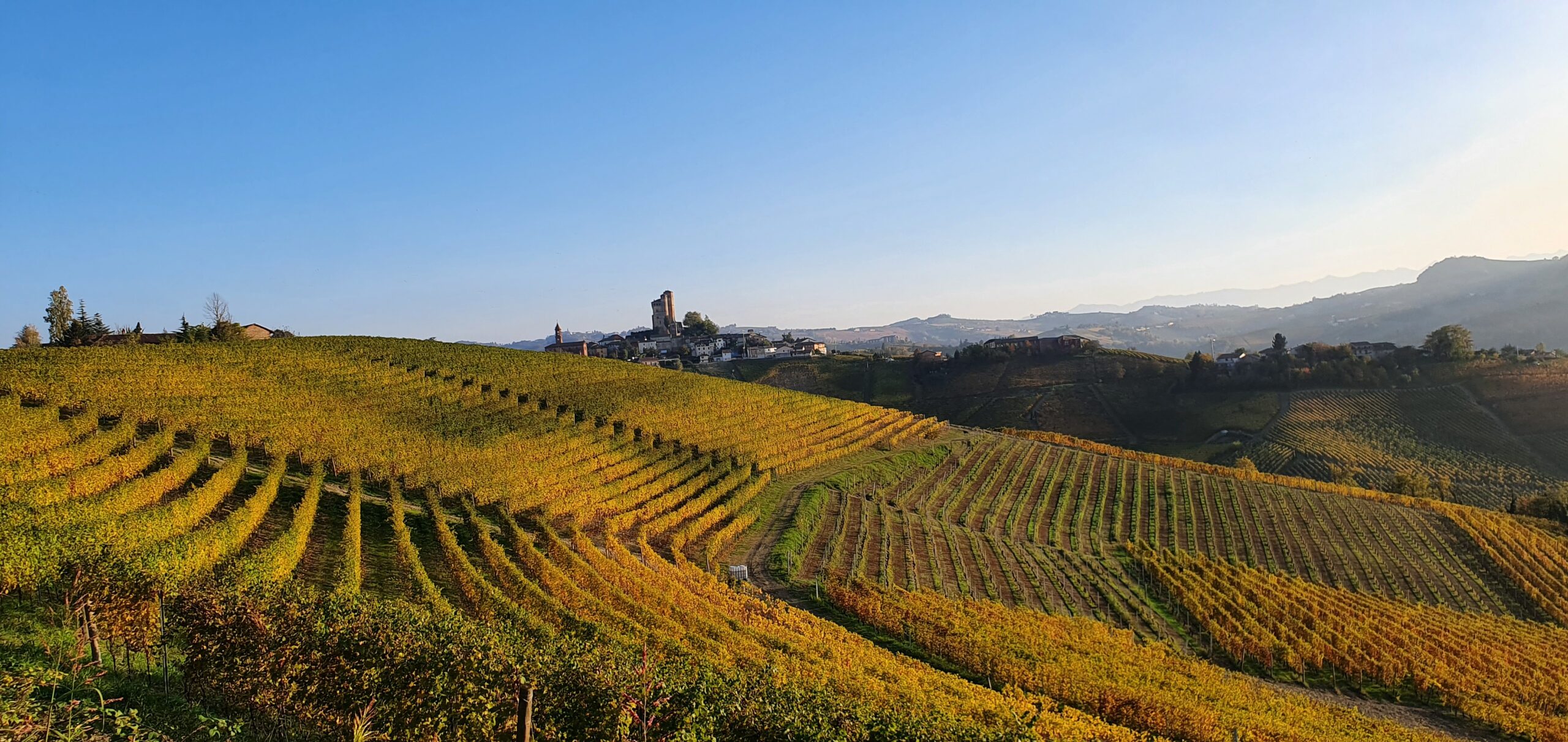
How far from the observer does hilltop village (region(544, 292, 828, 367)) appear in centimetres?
12812

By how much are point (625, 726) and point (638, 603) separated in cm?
1018

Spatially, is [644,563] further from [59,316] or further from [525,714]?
[59,316]

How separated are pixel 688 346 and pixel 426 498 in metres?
115

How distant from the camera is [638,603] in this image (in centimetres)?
1847

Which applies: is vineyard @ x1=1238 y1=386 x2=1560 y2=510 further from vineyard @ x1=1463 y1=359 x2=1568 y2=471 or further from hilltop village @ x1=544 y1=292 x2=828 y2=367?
hilltop village @ x1=544 y1=292 x2=828 y2=367

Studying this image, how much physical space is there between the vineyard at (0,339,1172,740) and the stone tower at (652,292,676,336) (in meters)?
134

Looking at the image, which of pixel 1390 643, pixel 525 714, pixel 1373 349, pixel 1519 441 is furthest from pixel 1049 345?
pixel 525 714

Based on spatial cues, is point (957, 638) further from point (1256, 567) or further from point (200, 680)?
point (1256, 567)

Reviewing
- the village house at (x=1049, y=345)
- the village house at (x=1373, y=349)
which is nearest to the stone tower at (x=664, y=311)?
the village house at (x=1049, y=345)

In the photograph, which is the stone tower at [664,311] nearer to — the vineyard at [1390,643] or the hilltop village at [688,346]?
the hilltop village at [688,346]

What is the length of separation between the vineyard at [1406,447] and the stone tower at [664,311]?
439ft

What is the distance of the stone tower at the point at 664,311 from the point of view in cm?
18412

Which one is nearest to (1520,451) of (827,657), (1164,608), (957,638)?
(1164,608)

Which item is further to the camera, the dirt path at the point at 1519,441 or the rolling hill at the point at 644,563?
the dirt path at the point at 1519,441
